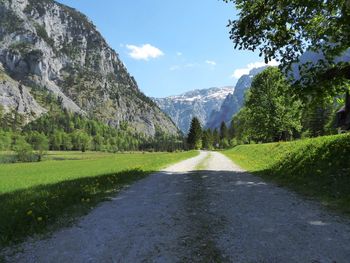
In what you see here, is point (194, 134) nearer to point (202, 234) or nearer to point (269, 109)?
point (269, 109)

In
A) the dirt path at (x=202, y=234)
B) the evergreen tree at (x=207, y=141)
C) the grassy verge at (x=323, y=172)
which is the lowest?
the dirt path at (x=202, y=234)

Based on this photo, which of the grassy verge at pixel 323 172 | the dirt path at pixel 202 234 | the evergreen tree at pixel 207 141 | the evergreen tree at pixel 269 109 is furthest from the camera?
the evergreen tree at pixel 207 141

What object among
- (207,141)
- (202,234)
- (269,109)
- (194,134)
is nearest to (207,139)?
(207,141)

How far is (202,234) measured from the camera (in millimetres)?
8906

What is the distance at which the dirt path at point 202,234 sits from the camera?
24.2 ft

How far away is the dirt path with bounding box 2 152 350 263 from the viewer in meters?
7.38

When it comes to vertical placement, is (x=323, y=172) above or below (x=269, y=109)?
below

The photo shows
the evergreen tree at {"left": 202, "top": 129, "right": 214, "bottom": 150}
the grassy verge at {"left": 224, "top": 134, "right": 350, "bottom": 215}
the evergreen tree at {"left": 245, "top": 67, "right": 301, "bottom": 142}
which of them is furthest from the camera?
the evergreen tree at {"left": 202, "top": 129, "right": 214, "bottom": 150}

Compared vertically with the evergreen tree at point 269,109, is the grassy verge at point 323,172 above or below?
below

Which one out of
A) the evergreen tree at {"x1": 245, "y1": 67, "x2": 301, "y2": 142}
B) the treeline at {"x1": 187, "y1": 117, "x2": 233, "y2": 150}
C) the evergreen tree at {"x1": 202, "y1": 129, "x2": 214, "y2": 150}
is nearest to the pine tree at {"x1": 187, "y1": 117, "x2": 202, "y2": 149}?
the treeline at {"x1": 187, "y1": 117, "x2": 233, "y2": 150}

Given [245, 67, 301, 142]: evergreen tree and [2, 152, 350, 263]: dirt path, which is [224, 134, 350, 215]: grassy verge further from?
[245, 67, 301, 142]: evergreen tree

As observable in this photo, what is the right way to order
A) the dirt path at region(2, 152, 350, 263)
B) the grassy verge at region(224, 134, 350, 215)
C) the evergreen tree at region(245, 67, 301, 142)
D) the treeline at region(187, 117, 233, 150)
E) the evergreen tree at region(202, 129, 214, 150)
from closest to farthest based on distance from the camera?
the dirt path at region(2, 152, 350, 263)
the grassy verge at region(224, 134, 350, 215)
the evergreen tree at region(245, 67, 301, 142)
the treeline at region(187, 117, 233, 150)
the evergreen tree at region(202, 129, 214, 150)

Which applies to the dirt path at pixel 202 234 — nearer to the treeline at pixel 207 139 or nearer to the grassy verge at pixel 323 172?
the grassy verge at pixel 323 172

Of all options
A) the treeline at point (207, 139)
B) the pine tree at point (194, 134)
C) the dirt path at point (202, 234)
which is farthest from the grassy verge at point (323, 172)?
the treeline at point (207, 139)
